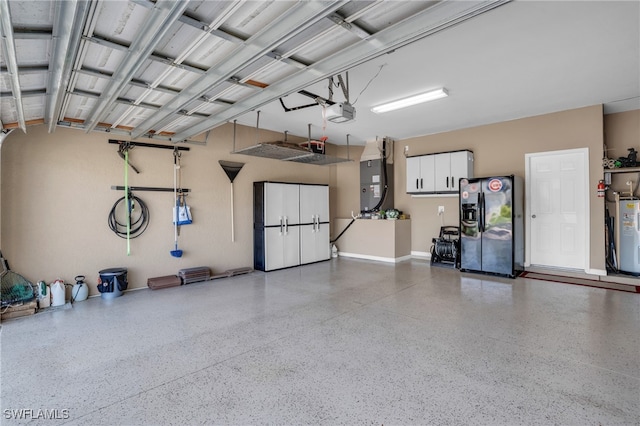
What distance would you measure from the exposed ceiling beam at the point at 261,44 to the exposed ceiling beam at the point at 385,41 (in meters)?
0.54

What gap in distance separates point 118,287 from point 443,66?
5443 millimetres

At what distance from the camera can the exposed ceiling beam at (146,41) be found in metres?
1.89

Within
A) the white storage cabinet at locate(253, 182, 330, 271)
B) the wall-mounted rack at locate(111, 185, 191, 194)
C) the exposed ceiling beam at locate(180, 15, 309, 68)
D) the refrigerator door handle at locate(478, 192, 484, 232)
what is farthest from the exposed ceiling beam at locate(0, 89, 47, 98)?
the refrigerator door handle at locate(478, 192, 484, 232)

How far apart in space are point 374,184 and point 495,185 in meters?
2.80

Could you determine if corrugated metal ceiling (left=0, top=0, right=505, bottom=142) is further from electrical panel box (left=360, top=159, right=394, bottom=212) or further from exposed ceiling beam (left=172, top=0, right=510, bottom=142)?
electrical panel box (left=360, top=159, right=394, bottom=212)

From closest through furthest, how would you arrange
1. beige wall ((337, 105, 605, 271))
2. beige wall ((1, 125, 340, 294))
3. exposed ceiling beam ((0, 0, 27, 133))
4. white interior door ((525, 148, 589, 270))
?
exposed ceiling beam ((0, 0, 27, 133)), beige wall ((1, 125, 340, 294)), beige wall ((337, 105, 605, 271)), white interior door ((525, 148, 589, 270))

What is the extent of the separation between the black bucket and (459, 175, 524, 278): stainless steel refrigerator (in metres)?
6.02

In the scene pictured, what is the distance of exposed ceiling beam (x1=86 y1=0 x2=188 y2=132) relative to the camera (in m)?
1.89

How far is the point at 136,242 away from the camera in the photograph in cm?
515

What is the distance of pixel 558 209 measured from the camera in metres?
5.87

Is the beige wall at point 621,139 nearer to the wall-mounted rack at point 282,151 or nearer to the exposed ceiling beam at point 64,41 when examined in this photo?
the wall-mounted rack at point 282,151

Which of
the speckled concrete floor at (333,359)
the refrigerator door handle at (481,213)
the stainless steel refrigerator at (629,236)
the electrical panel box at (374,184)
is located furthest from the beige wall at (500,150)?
the speckled concrete floor at (333,359)

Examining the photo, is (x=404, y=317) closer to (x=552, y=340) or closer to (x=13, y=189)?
(x=552, y=340)

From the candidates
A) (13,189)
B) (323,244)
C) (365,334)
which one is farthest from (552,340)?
(13,189)
